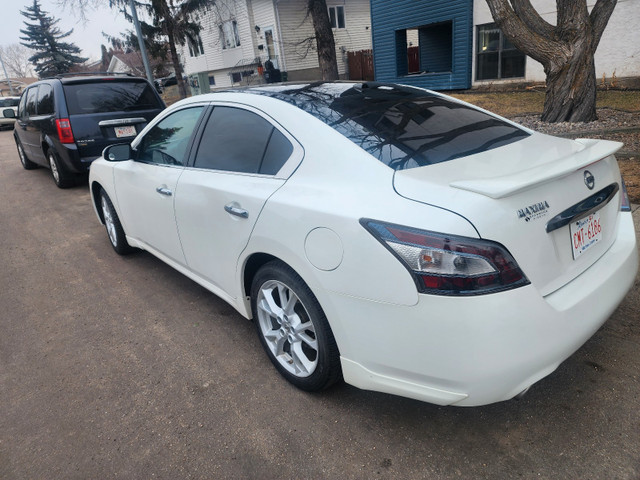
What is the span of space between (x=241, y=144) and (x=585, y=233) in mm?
1895

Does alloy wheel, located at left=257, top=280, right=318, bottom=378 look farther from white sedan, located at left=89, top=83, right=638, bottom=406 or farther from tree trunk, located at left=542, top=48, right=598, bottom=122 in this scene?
tree trunk, located at left=542, top=48, right=598, bottom=122

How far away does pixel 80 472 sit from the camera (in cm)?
215

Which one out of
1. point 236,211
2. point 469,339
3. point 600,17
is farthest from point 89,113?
point 600,17

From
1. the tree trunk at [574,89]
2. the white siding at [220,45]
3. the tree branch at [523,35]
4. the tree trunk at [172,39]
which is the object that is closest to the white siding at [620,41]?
the tree trunk at [574,89]

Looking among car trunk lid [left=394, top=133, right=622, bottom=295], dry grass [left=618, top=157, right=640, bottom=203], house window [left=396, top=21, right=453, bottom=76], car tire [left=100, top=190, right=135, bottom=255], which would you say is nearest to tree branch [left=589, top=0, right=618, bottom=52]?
dry grass [left=618, top=157, right=640, bottom=203]

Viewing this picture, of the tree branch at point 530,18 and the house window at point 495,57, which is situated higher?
the tree branch at point 530,18

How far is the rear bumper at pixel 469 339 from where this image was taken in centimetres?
172

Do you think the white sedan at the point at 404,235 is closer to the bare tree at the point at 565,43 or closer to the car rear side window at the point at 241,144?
the car rear side window at the point at 241,144

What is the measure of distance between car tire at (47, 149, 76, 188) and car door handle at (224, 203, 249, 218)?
6.56 meters

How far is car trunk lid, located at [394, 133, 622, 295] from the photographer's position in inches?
69.6

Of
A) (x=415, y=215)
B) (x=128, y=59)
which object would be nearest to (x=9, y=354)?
(x=415, y=215)

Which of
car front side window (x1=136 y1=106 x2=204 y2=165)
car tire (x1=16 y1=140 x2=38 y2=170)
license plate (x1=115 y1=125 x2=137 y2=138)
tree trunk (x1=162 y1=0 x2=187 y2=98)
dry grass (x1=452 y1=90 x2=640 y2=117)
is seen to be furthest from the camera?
tree trunk (x1=162 y1=0 x2=187 y2=98)

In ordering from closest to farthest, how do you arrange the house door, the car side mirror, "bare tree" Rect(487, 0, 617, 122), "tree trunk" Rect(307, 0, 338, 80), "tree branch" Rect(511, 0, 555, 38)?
the car side mirror, "bare tree" Rect(487, 0, 617, 122), "tree branch" Rect(511, 0, 555, 38), "tree trunk" Rect(307, 0, 338, 80), the house door

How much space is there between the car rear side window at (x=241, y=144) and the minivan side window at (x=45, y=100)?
5688mm
